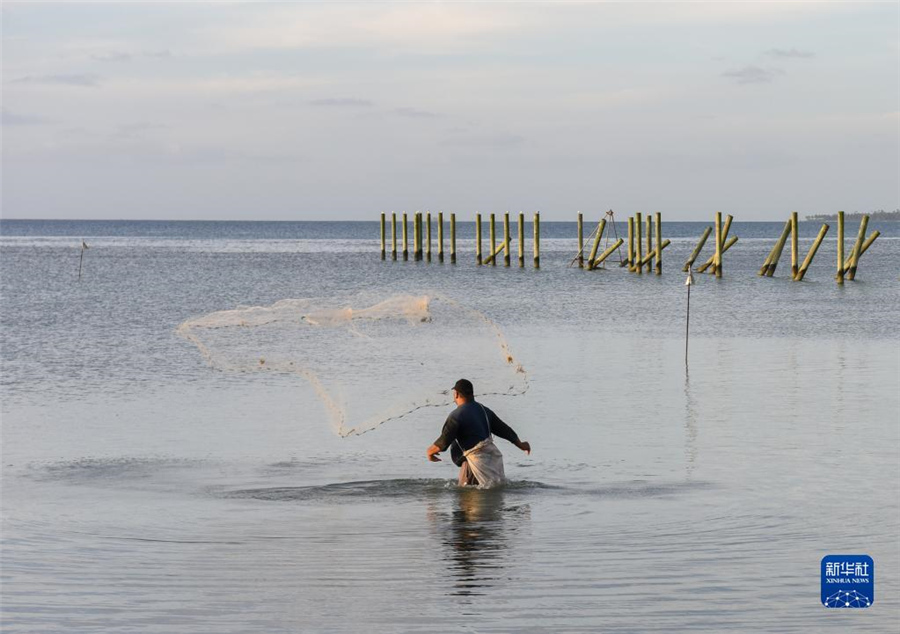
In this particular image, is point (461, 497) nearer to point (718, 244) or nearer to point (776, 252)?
point (718, 244)

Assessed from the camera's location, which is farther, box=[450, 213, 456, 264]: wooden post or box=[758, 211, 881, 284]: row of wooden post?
box=[450, 213, 456, 264]: wooden post

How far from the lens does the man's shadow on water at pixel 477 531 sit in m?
10.6

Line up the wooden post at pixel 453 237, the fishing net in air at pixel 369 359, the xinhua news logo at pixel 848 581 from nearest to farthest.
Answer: the xinhua news logo at pixel 848 581 < the fishing net in air at pixel 369 359 < the wooden post at pixel 453 237

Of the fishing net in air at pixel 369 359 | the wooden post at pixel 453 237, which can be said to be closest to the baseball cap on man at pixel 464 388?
the fishing net in air at pixel 369 359

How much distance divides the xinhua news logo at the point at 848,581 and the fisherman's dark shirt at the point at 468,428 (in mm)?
3978

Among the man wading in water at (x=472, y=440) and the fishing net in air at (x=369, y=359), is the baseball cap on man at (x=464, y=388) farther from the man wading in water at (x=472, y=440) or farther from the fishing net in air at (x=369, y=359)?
the fishing net in air at (x=369, y=359)

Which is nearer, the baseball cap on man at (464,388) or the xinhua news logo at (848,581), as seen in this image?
the xinhua news logo at (848,581)

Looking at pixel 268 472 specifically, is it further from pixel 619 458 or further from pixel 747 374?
→ pixel 747 374

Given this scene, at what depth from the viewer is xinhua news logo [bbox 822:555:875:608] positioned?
975 cm

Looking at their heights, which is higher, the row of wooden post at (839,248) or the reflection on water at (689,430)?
the row of wooden post at (839,248)

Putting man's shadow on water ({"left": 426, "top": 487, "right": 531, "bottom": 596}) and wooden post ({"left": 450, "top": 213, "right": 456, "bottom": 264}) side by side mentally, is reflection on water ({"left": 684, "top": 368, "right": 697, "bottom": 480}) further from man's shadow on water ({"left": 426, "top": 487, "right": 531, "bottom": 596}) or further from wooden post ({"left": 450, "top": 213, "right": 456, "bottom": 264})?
wooden post ({"left": 450, "top": 213, "right": 456, "bottom": 264})

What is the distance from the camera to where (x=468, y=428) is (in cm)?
1398

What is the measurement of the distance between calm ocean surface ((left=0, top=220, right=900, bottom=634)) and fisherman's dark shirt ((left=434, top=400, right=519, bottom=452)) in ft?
2.10

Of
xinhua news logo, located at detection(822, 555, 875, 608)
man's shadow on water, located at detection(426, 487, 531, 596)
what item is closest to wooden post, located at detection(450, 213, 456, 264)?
man's shadow on water, located at detection(426, 487, 531, 596)
